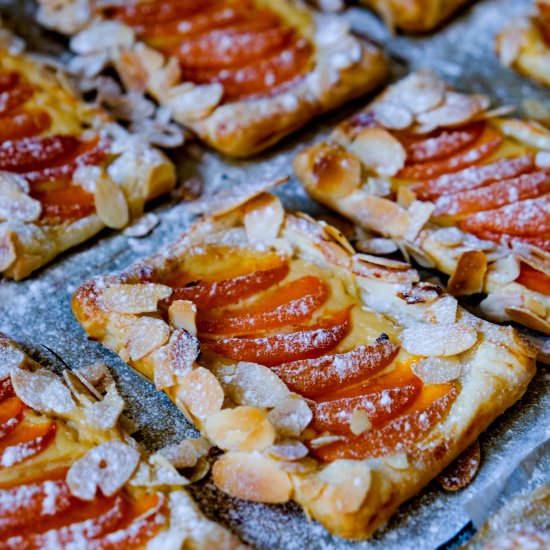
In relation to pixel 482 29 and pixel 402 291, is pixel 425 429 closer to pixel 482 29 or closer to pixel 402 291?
pixel 402 291

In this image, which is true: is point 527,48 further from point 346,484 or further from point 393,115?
point 346,484

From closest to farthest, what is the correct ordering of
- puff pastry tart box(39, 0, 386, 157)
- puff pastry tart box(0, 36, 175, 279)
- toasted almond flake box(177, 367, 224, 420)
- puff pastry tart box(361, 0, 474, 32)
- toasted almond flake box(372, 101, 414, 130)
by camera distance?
toasted almond flake box(177, 367, 224, 420) < puff pastry tart box(0, 36, 175, 279) < toasted almond flake box(372, 101, 414, 130) < puff pastry tart box(39, 0, 386, 157) < puff pastry tart box(361, 0, 474, 32)

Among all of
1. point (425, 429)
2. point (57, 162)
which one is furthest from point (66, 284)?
point (425, 429)

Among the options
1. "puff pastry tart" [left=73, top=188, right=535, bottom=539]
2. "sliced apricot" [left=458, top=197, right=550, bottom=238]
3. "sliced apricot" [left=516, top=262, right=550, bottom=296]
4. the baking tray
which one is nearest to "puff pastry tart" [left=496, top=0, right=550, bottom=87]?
the baking tray

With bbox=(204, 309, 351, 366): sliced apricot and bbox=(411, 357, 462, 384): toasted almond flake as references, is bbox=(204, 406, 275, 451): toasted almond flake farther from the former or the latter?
bbox=(411, 357, 462, 384): toasted almond flake

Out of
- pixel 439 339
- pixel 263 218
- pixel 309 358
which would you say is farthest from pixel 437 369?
pixel 263 218

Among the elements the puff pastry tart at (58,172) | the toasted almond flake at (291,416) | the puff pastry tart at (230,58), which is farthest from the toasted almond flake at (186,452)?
the puff pastry tart at (230,58)
